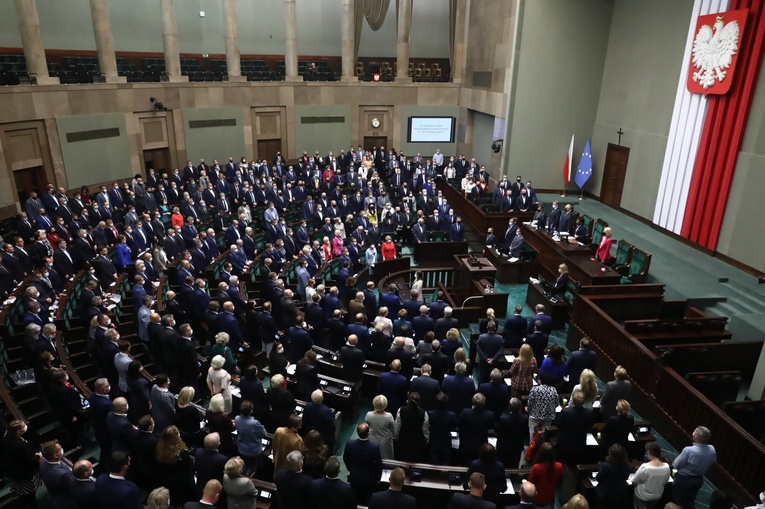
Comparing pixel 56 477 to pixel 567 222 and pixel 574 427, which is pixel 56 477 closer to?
pixel 574 427

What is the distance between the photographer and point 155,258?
11047 millimetres

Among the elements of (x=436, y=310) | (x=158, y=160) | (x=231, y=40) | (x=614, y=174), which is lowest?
(x=436, y=310)

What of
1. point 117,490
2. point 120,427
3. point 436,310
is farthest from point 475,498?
point 436,310

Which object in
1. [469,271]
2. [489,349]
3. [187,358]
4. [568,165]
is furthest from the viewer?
[568,165]

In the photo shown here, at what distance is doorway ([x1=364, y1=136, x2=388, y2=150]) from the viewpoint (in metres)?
25.3

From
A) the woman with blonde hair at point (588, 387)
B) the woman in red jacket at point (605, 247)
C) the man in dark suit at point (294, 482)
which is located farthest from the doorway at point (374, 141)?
the man in dark suit at point (294, 482)

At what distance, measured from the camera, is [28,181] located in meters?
15.7

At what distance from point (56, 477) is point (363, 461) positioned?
108 inches

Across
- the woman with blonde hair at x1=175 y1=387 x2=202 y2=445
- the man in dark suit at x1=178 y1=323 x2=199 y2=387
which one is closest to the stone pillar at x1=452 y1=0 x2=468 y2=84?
the man in dark suit at x1=178 y1=323 x2=199 y2=387

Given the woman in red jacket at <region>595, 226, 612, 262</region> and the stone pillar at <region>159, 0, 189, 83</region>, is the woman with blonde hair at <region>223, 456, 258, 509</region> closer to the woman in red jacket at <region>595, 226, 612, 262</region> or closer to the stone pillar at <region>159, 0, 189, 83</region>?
the woman in red jacket at <region>595, 226, 612, 262</region>

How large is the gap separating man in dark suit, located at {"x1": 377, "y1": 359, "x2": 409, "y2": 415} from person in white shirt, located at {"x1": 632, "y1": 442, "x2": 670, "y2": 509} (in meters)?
2.62

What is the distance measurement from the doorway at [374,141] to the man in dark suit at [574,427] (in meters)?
21.1

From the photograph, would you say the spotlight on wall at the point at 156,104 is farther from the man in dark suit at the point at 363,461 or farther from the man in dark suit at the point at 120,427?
the man in dark suit at the point at 363,461

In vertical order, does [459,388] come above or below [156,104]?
below
